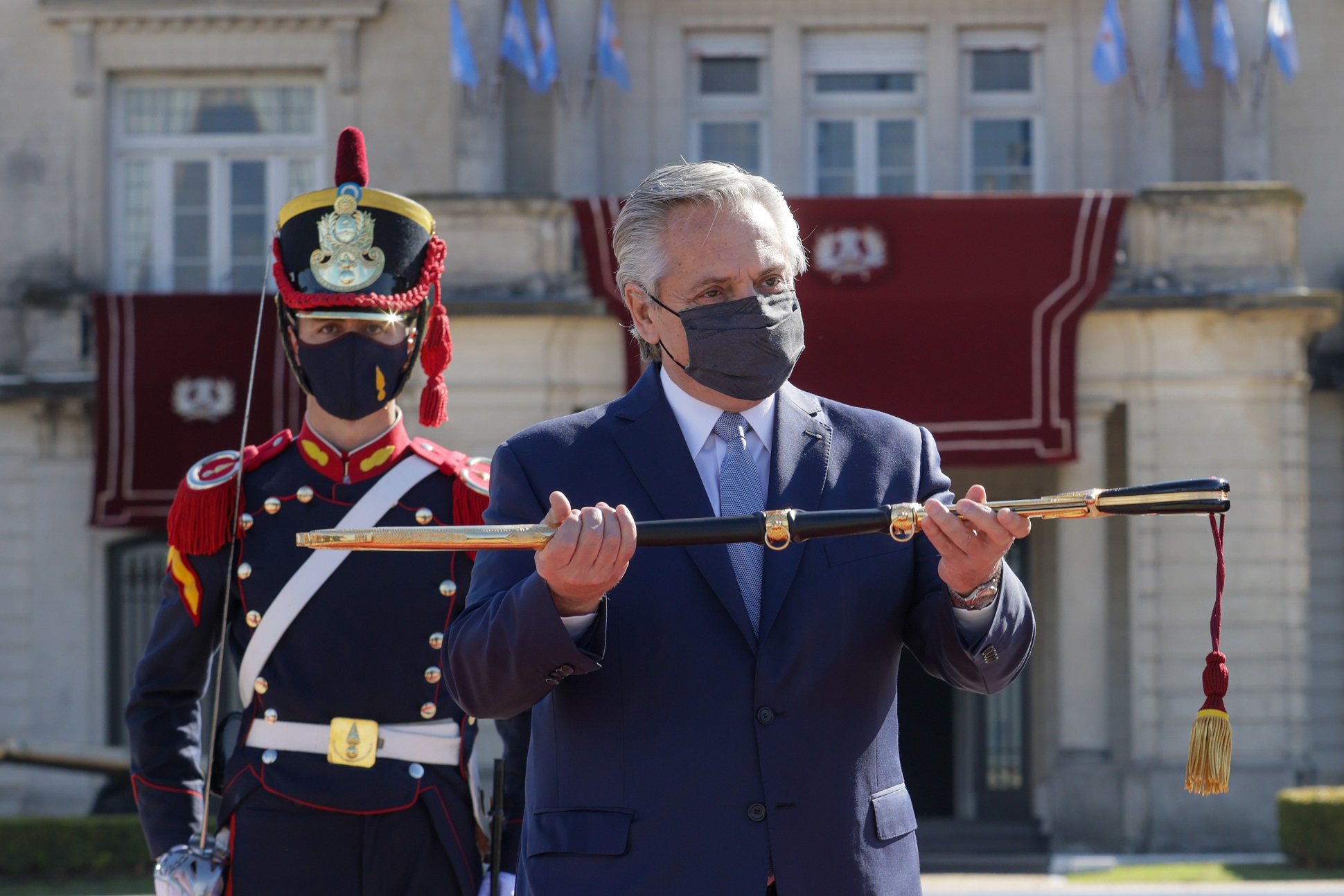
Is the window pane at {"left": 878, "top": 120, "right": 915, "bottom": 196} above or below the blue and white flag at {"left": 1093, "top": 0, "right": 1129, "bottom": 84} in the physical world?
below

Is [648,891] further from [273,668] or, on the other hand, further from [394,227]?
[394,227]

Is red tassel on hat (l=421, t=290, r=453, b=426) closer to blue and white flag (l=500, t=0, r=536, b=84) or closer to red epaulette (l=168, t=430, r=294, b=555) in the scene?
red epaulette (l=168, t=430, r=294, b=555)

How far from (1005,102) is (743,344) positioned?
559 inches

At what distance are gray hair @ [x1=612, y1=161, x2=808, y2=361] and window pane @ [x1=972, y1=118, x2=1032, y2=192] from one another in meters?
13.8

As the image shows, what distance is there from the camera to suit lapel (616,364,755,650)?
2736 mm

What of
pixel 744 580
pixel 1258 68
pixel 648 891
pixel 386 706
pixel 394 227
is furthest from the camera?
pixel 1258 68

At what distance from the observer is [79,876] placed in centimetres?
1273

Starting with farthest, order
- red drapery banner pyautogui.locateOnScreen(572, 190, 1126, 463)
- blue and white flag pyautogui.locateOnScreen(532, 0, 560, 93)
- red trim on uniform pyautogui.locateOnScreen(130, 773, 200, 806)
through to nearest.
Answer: blue and white flag pyautogui.locateOnScreen(532, 0, 560, 93) < red drapery banner pyautogui.locateOnScreen(572, 190, 1126, 463) < red trim on uniform pyautogui.locateOnScreen(130, 773, 200, 806)

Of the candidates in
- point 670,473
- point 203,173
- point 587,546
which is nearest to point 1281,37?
point 203,173

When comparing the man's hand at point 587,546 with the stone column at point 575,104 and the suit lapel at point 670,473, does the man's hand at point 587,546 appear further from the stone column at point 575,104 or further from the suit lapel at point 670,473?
the stone column at point 575,104

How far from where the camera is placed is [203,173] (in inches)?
660

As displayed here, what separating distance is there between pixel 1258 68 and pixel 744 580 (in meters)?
14.0

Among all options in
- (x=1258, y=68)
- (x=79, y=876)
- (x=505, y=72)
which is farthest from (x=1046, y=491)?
(x=79, y=876)

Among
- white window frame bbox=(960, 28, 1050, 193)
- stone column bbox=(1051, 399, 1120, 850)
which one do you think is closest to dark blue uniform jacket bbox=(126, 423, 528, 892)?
stone column bbox=(1051, 399, 1120, 850)
